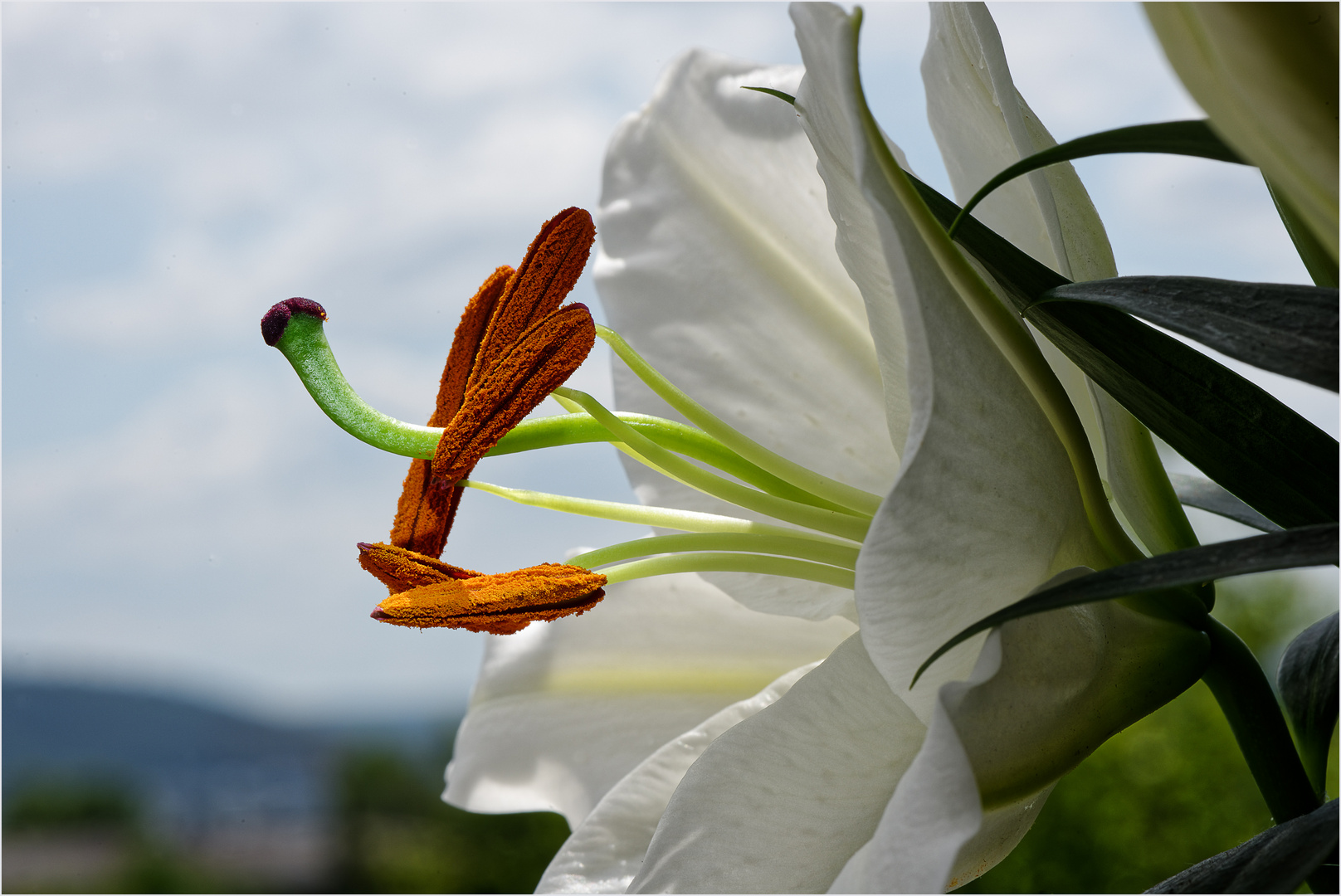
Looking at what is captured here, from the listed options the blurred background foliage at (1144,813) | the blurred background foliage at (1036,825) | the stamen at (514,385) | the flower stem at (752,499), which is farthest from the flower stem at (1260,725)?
the blurred background foliage at (1144,813)

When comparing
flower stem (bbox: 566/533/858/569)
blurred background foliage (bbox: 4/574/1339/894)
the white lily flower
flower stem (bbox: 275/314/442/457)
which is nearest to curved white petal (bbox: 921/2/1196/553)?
the white lily flower

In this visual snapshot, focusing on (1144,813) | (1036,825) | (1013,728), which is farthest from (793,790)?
(1144,813)

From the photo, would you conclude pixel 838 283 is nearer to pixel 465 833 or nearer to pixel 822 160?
pixel 822 160

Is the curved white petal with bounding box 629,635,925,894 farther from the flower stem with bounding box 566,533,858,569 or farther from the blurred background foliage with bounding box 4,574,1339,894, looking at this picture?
the blurred background foliage with bounding box 4,574,1339,894

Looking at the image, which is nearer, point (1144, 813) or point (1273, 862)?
point (1273, 862)

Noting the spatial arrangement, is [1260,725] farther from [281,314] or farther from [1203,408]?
[281,314]

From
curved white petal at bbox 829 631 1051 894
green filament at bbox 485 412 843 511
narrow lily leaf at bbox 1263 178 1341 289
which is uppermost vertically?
narrow lily leaf at bbox 1263 178 1341 289

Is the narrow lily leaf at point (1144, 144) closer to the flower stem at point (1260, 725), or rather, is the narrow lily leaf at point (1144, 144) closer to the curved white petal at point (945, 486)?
the curved white petal at point (945, 486)
